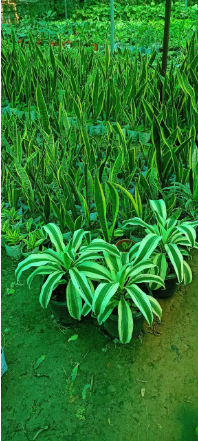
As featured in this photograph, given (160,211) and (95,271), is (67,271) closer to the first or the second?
(95,271)

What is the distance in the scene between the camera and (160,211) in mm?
1440

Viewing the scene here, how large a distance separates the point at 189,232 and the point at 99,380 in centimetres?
66

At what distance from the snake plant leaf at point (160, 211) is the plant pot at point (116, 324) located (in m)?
0.38

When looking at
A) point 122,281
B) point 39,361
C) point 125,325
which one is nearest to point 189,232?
point 122,281

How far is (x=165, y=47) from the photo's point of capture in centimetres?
194

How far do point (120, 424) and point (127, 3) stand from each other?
30.0 ft

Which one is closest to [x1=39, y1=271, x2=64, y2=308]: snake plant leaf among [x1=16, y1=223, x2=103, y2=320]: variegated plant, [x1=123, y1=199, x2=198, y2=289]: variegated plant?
[x1=16, y1=223, x2=103, y2=320]: variegated plant

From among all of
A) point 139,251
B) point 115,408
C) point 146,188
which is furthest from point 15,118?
point 115,408

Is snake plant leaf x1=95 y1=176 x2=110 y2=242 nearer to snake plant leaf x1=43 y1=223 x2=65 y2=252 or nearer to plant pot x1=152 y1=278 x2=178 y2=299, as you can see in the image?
snake plant leaf x1=43 y1=223 x2=65 y2=252

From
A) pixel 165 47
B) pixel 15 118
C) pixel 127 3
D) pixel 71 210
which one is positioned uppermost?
pixel 127 3

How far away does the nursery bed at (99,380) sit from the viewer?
3.85ft

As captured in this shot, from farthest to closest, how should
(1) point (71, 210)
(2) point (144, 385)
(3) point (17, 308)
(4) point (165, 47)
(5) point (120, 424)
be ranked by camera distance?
1. (4) point (165, 47)
2. (1) point (71, 210)
3. (3) point (17, 308)
4. (2) point (144, 385)
5. (5) point (120, 424)

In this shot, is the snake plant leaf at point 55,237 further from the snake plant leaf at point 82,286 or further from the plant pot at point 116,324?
the plant pot at point 116,324

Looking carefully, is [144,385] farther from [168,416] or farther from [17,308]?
[17,308]
